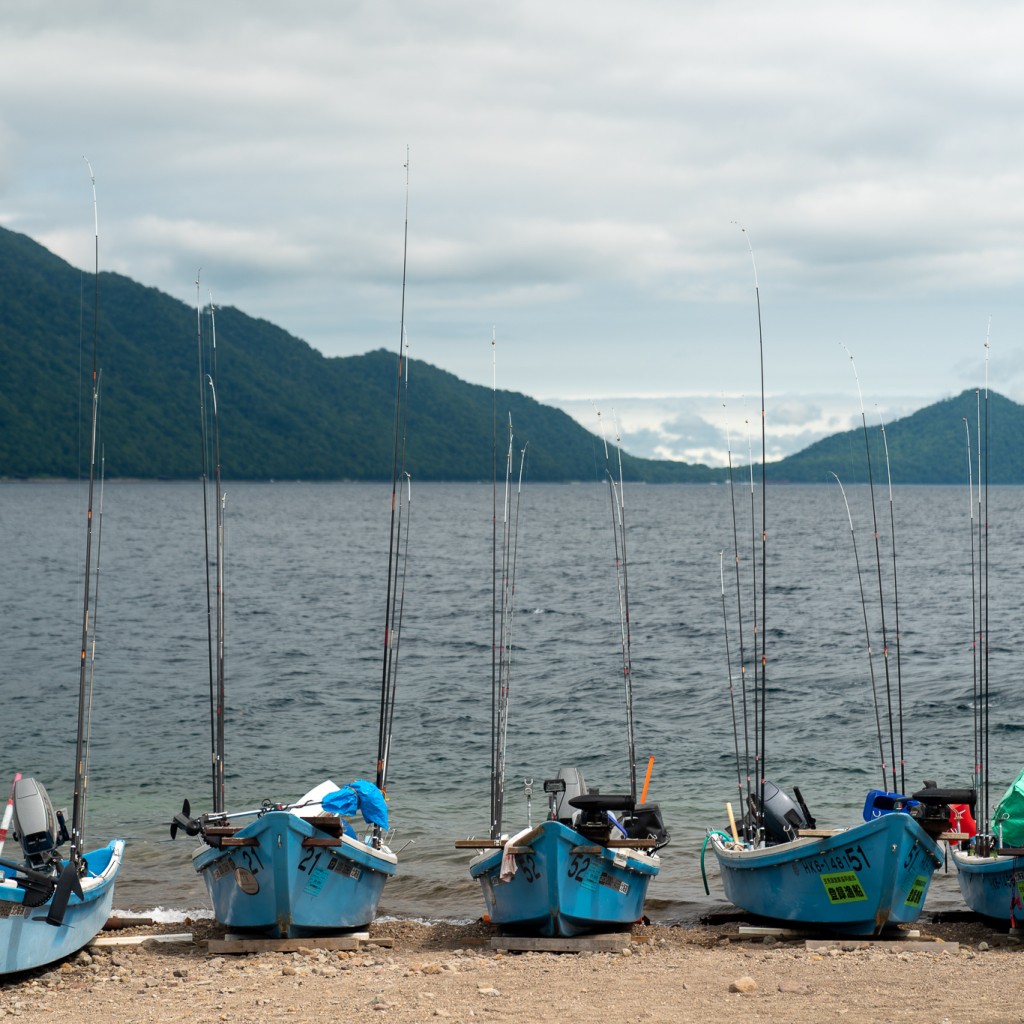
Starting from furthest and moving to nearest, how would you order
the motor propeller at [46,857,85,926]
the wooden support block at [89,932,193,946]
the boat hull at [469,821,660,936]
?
the wooden support block at [89,932,193,946] < the boat hull at [469,821,660,936] < the motor propeller at [46,857,85,926]

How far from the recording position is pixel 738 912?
1476 cm

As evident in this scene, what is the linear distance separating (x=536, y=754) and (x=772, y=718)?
20.8 ft

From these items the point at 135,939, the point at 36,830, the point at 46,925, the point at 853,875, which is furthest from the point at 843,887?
the point at 36,830

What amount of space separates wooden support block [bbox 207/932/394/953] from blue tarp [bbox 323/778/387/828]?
43.5 inches

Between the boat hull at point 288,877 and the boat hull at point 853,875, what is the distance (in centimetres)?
370

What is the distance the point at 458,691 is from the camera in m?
32.3

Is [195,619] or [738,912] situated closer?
[738,912]

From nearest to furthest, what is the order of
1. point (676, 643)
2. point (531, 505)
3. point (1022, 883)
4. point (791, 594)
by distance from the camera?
point (1022, 883), point (676, 643), point (791, 594), point (531, 505)

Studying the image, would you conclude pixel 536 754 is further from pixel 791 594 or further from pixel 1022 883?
pixel 791 594

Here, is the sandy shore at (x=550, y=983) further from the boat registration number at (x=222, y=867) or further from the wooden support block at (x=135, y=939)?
the boat registration number at (x=222, y=867)

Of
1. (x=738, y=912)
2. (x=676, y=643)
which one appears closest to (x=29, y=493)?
(x=676, y=643)

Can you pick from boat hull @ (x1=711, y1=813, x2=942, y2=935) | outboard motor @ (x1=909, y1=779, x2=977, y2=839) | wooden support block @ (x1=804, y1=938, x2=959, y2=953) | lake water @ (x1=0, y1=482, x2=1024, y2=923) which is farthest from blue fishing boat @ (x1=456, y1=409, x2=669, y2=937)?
outboard motor @ (x1=909, y1=779, x2=977, y2=839)

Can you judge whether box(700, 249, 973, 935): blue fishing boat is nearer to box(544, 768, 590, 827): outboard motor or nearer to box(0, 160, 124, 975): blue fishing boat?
box(544, 768, 590, 827): outboard motor

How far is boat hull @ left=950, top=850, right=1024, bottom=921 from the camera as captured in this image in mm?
12516
